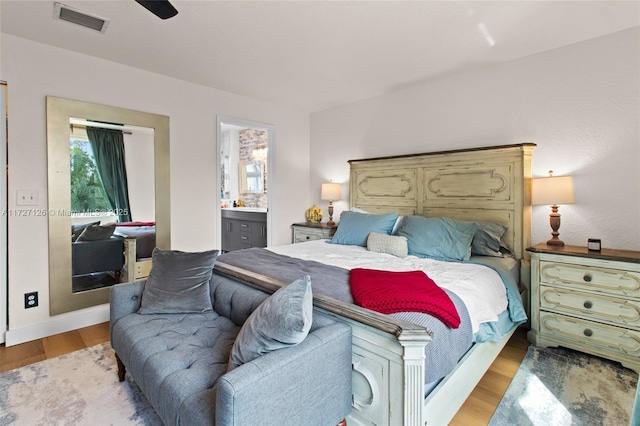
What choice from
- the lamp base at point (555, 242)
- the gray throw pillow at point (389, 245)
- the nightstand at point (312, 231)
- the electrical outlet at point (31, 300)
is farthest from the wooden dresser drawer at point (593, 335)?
the electrical outlet at point (31, 300)

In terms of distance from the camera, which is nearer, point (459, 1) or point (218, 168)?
point (459, 1)

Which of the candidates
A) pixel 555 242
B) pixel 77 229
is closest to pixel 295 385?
pixel 555 242

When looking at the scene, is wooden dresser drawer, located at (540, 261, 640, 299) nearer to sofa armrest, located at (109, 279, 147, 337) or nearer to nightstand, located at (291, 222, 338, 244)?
nightstand, located at (291, 222, 338, 244)

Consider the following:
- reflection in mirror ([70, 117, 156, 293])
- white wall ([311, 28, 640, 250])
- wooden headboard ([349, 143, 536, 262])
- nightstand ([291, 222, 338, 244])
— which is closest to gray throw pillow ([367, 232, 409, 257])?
wooden headboard ([349, 143, 536, 262])

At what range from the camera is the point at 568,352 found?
2.45 meters

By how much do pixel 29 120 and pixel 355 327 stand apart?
3.21m

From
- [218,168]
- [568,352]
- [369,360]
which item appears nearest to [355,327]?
[369,360]

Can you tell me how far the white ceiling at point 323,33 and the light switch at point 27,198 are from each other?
129 centimetres

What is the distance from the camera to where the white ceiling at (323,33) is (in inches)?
85.0

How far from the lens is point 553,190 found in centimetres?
255

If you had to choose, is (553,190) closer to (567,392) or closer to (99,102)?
(567,392)

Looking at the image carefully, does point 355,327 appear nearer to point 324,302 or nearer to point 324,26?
point 324,302

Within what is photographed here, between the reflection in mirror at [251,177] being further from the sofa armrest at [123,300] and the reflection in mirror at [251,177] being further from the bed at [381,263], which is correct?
the sofa armrest at [123,300]

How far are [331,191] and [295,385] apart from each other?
11.0 ft
